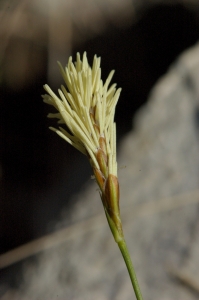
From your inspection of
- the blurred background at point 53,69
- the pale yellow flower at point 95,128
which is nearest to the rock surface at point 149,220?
the blurred background at point 53,69

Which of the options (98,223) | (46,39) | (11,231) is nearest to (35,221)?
(11,231)

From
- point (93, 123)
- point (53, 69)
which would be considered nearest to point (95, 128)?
point (93, 123)

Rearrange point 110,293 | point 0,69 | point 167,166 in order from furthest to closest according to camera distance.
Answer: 1. point 0,69
2. point 167,166
3. point 110,293

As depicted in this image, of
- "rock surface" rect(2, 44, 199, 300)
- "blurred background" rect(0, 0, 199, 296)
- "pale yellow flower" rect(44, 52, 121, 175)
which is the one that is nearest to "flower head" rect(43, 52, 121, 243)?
"pale yellow flower" rect(44, 52, 121, 175)

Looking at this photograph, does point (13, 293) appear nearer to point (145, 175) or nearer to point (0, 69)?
point (145, 175)

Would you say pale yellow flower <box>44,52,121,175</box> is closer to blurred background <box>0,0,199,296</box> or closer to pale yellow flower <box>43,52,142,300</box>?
pale yellow flower <box>43,52,142,300</box>
